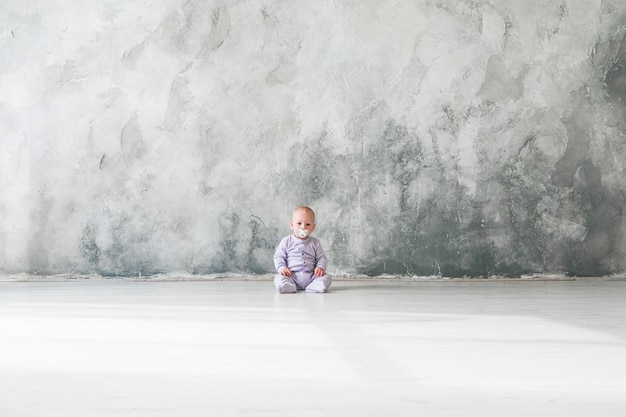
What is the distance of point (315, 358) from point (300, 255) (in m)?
2.53

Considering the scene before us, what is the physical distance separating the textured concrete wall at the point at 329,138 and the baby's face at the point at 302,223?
0.79 m

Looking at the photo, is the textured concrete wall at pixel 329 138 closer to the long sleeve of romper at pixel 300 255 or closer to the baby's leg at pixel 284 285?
the long sleeve of romper at pixel 300 255

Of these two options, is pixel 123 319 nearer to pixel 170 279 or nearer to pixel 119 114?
pixel 170 279

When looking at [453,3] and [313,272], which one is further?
[453,3]

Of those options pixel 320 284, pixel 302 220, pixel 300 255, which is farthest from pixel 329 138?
pixel 320 284

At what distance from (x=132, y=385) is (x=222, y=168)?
3.83m

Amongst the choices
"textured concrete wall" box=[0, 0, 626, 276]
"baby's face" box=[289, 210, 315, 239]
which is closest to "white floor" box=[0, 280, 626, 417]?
"baby's face" box=[289, 210, 315, 239]

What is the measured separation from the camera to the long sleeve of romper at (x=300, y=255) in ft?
14.0

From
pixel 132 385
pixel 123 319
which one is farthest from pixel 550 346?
pixel 123 319

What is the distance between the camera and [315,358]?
1.76m

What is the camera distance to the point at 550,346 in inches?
75.4

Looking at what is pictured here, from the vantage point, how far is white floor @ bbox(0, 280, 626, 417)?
128 centimetres

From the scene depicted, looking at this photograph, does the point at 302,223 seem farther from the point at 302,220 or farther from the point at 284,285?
the point at 284,285

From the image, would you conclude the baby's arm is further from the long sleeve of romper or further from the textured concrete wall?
the textured concrete wall
